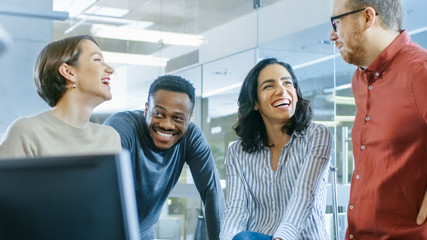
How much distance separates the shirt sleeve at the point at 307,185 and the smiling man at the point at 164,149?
573 mm

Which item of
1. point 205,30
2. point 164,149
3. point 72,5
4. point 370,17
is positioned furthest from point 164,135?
point 205,30

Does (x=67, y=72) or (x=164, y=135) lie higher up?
(x=67, y=72)

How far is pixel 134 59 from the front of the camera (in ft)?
14.6

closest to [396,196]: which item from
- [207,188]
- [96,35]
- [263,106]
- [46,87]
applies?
[263,106]

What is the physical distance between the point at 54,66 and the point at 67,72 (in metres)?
0.05

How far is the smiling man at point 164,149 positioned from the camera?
2.43 metres

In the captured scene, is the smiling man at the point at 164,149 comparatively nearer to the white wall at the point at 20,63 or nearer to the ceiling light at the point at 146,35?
the white wall at the point at 20,63

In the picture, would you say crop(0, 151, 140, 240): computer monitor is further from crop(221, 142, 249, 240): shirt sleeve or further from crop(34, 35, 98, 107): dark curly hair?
crop(221, 142, 249, 240): shirt sleeve

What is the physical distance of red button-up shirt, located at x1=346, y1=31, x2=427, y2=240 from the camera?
168cm

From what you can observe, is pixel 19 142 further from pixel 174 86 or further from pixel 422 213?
pixel 422 213

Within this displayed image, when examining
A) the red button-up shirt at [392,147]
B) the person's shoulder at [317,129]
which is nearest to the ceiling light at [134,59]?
the person's shoulder at [317,129]

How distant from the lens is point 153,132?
2439 millimetres

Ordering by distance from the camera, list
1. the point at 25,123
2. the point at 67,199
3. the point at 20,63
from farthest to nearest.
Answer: the point at 20,63 < the point at 25,123 < the point at 67,199

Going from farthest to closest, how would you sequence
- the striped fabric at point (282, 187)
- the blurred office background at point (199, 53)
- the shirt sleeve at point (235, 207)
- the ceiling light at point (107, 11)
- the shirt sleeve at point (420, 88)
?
1. the ceiling light at point (107, 11)
2. the blurred office background at point (199, 53)
3. the shirt sleeve at point (235, 207)
4. the striped fabric at point (282, 187)
5. the shirt sleeve at point (420, 88)
